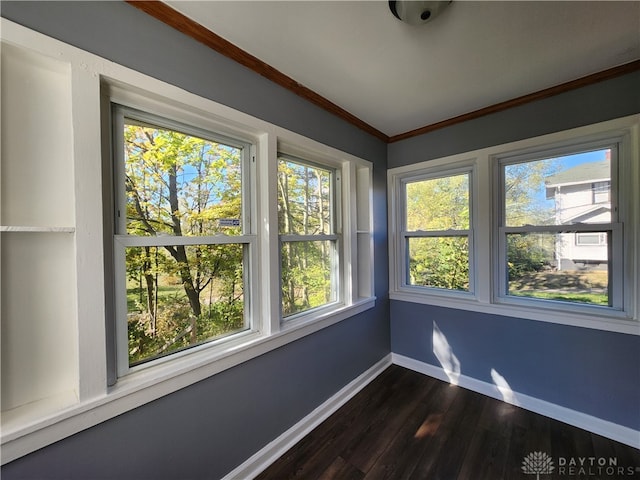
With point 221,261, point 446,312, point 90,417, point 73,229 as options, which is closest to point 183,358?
point 90,417

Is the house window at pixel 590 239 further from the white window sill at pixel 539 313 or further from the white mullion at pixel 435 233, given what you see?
the white mullion at pixel 435 233

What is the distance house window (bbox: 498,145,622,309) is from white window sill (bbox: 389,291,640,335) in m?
0.13

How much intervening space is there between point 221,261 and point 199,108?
32.7 inches

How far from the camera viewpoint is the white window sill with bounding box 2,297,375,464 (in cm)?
84

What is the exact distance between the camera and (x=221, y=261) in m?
1.49

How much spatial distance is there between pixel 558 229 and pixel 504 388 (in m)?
1.38

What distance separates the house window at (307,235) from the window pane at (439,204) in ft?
3.07

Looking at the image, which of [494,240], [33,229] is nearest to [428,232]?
[494,240]

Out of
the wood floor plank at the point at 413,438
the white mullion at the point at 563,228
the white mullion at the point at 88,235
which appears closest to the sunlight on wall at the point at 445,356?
the wood floor plank at the point at 413,438

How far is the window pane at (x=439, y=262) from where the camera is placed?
94.5 inches

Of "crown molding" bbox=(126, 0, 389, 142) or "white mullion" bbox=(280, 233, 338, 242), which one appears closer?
"crown molding" bbox=(126, 0, 389, 142)

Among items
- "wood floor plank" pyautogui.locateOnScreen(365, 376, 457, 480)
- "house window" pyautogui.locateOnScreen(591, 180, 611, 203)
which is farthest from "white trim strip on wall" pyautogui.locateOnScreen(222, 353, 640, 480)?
"house window" pyautogui.locateOnScreen(591, 180, 611, 203)

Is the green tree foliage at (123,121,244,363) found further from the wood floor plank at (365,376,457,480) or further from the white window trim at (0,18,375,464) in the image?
the wood floor plank at (365,376,457,480)

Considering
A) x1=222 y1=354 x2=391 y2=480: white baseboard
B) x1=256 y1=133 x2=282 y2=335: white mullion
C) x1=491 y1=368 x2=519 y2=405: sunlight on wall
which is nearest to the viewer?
x1=222 y1=354 x2=391 y2=480: white baseboard
